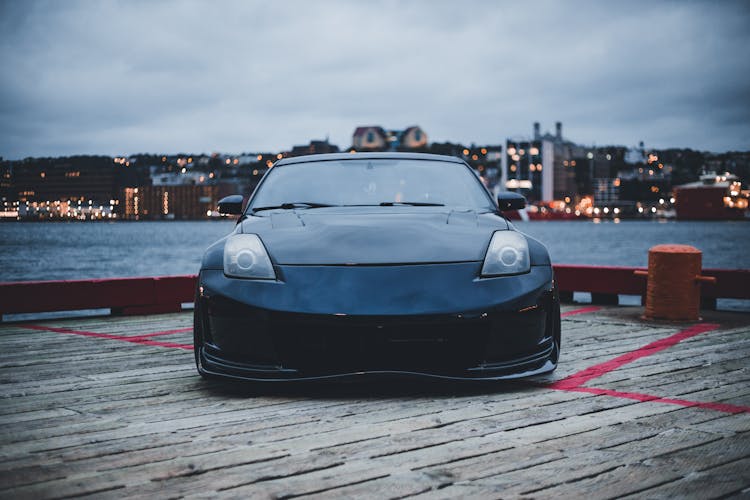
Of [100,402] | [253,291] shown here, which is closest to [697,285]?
[253,291]

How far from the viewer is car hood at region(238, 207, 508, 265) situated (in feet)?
12.3

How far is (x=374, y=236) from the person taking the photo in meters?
3.90

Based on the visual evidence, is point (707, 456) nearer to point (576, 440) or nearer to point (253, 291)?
point (576, 440)

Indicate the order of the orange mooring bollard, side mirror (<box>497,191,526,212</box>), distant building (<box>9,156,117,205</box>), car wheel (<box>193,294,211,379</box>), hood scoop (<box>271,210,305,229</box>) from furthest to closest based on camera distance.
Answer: distant building (<box>9,156,117,205</box>) < the orange mooring bollard < side mirror (<box>497,191,526,212</box>) < hood scoop (<box>271,210,305,229</box>) < car wheel (<box>193,294,211,379</box>)

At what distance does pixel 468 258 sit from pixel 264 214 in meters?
1.35

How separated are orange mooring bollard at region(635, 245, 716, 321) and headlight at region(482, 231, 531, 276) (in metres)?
3.88

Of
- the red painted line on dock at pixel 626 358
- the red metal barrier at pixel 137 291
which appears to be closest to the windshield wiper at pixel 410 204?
the red painted line on dock at pixel 626 358

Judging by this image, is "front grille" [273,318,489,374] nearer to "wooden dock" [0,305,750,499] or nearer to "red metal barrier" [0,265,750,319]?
"wooden dock" [0,305,750,499]

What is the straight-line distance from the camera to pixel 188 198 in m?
172

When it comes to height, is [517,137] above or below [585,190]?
above

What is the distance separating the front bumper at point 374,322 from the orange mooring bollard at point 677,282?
4.05 meters

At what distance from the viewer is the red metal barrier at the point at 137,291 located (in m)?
7.95

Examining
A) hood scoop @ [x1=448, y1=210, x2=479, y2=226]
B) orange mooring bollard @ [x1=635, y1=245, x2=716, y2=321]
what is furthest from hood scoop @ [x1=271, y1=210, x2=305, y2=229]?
orange mooring bollard @ [x1=635, y1=245, x2=716, y2=321]

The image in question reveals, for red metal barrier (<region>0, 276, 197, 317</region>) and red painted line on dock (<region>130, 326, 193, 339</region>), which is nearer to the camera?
red painted line on dock (<region>130, 326, 193, 339</region>)
